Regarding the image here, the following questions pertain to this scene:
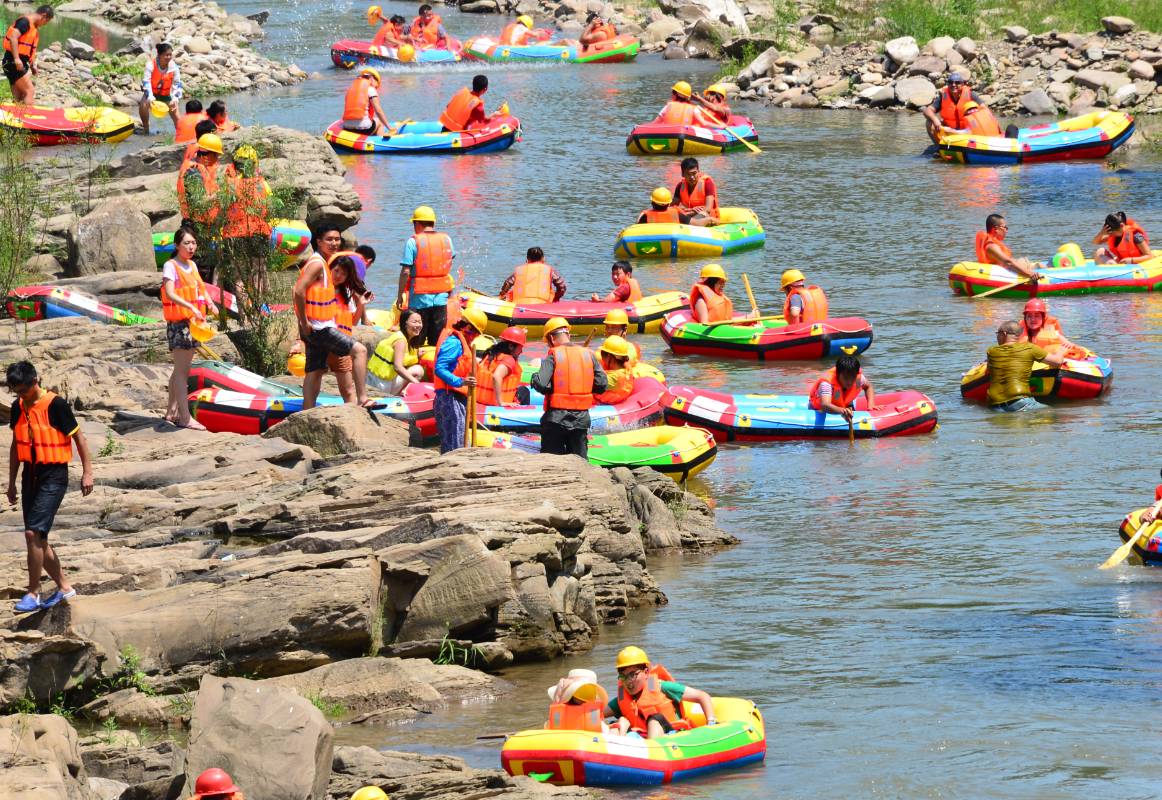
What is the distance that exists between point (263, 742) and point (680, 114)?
24.0 m

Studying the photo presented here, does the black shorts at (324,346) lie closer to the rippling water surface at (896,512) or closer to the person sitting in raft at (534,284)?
the rippling water surface at (896,512)

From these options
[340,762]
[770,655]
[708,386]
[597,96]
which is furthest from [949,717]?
[597,96]

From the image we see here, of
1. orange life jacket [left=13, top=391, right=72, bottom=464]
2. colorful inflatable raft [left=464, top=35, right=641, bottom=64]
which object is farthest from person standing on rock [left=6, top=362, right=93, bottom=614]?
colorful inflatable raft [left=464, top=35, right=641, bottom=64]

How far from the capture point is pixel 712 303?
2009 cm

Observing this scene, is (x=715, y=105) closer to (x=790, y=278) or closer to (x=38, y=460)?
(x=790, y=278)

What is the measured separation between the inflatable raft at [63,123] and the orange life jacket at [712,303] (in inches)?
473

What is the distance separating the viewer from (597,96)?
1481 inches

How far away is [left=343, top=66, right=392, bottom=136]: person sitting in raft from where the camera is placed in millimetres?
31047

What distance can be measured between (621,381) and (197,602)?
6816 millimetres

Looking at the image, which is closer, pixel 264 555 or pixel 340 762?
pixel 340 762

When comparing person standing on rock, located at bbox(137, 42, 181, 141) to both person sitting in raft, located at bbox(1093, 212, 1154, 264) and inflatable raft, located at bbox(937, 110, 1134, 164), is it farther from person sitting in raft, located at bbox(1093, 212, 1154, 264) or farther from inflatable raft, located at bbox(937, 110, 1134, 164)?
person sitting in raft, located at bbox(1093, 212, 1154, 264)

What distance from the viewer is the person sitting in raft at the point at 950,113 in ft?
101

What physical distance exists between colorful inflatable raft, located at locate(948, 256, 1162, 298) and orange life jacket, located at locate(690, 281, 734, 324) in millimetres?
3801

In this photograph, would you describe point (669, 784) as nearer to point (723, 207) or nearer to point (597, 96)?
point (723, 207)
